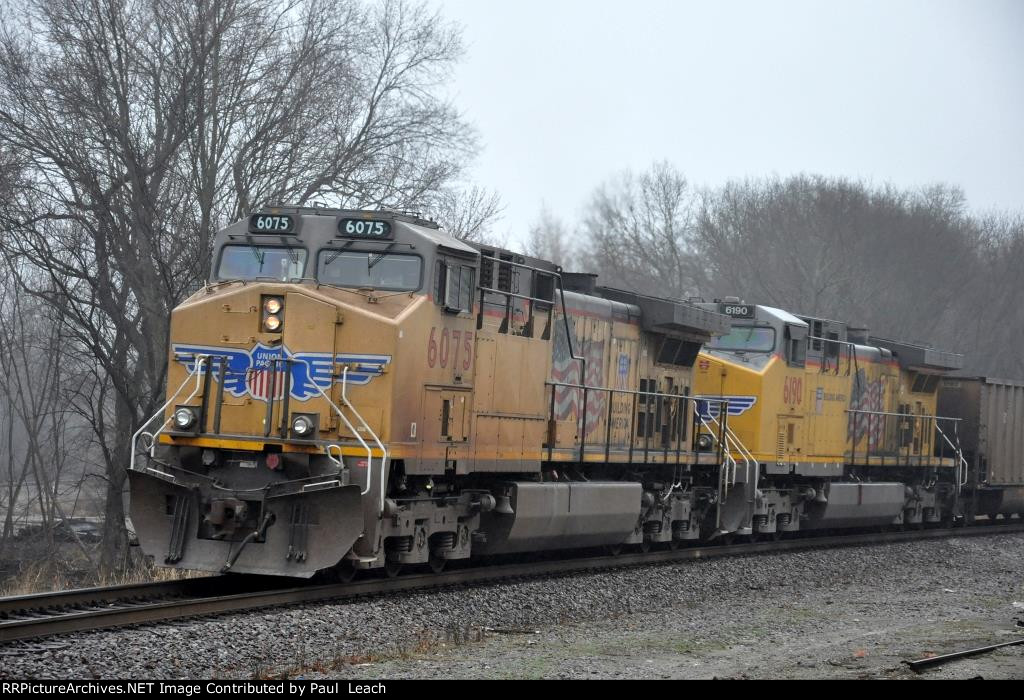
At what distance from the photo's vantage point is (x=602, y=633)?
10.8m

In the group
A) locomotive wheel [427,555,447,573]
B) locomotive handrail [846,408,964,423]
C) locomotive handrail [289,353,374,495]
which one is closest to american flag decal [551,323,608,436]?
locomotive wheel [427,555,447,573]

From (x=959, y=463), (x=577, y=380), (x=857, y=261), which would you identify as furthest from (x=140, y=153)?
(x=857, y=261)

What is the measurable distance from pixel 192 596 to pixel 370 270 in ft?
11.9

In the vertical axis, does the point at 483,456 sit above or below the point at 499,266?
below

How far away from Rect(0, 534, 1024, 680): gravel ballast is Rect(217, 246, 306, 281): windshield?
3.50m

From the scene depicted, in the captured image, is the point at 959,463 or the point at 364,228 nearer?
the point at 364,228

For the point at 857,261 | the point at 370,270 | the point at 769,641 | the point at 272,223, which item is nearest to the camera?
the point at 769,641

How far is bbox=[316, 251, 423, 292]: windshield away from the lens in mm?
12336

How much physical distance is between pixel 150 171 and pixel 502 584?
1257 cm

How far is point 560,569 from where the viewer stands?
14.9 m

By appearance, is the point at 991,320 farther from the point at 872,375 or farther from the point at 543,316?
the point at 543,316

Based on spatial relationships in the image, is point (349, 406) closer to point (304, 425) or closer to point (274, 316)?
point (304, 425)

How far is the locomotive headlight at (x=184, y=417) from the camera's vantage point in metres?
11.9

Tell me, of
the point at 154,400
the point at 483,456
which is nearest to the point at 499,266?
the point at 483,456
